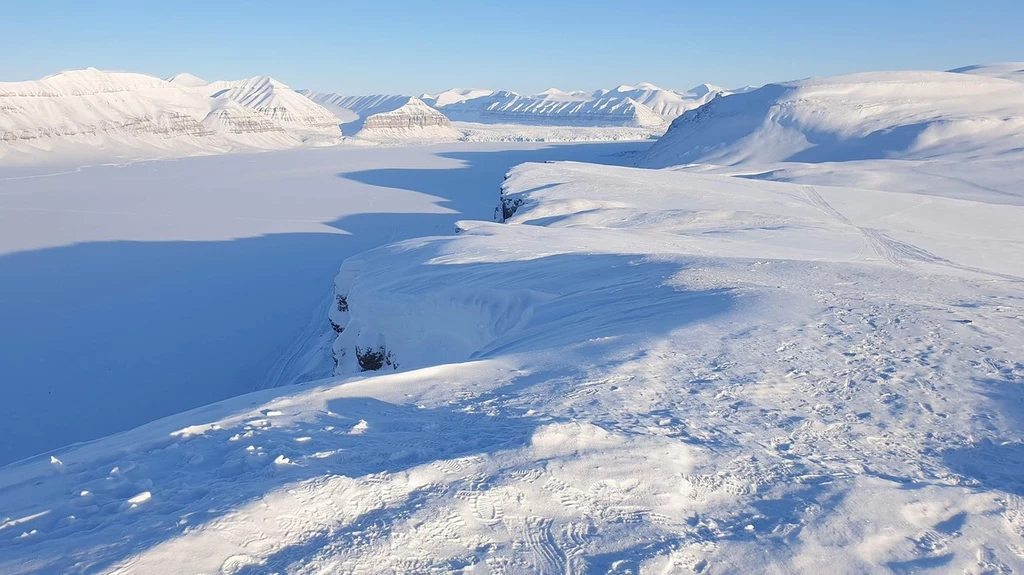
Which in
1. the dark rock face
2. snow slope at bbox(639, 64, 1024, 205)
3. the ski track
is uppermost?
snow slope at bbox(639, 64, 1024, 205)

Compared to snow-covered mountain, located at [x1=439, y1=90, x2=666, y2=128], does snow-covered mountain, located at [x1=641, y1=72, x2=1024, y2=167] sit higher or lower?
lower

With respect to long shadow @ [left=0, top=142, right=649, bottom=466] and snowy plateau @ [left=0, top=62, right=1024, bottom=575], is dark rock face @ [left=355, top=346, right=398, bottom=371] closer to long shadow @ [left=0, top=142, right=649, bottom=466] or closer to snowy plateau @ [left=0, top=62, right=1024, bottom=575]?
snowy plateau @ [left=0, top=62, right=1024, bottom=575]

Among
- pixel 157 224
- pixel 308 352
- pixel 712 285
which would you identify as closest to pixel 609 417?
pixel 712 285

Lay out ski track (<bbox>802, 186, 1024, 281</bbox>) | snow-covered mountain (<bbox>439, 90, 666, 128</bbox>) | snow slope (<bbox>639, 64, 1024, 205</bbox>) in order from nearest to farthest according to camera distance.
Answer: ski track (<bbox>802, 186, 1024, 281</bbox>), snow slope (<bbox>639, 64, 1024, 205</bbox>), snow-covered mountain (<bbox>439, 90, 666, 128</bbox>)

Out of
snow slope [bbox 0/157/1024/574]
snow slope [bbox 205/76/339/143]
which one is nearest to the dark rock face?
snow slope [bbox 0/157/1024/574]

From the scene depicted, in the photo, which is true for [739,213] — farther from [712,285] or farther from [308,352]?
[308,352]

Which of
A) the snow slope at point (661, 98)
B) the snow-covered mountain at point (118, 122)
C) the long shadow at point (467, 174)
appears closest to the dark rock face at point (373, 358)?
the long shadow at point (467, 174)
